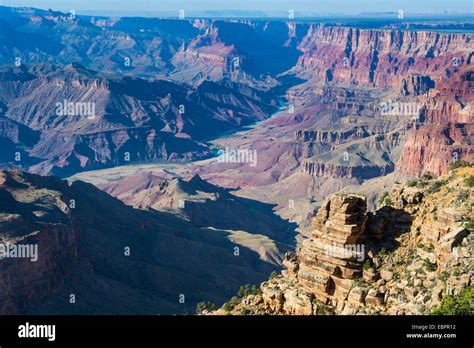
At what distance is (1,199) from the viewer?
3514 inches

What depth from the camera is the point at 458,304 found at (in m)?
25.1

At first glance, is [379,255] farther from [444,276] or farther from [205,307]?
[205,307]

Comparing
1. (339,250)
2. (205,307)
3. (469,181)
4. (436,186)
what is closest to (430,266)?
(339,250)

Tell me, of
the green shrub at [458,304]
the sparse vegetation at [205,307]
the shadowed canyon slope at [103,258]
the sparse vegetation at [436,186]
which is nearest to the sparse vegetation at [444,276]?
the green shrub at [458,304]

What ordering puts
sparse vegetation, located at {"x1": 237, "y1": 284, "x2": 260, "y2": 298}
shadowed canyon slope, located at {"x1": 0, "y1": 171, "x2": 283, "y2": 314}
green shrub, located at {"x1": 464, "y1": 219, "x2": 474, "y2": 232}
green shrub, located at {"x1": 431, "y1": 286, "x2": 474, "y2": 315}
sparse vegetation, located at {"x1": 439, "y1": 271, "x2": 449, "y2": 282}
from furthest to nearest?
1. shadowed canyon slope, located at {"x1": 0, "y1": 171, "x2": 283, "y2": 314}
2. sparse vegetation, located at {"x1": 237, "y1": 284, "x2": 260, "y2": 298}
3. green shrub, located at {"x1": 464, "y1": 219, "x2": 474, "y2": 232}
4. sparse vegetation, located at {"x1": 439, "y1": 271, "x2": 449, "y2": 282}
5. green shrub, located at {"x1": 431, "y1": 286, "x2": 474, "y2": 315}

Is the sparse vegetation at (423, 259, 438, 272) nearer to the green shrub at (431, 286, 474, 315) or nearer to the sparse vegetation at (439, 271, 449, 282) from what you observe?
the sparse vegetation at (439, 271, 449, 282)

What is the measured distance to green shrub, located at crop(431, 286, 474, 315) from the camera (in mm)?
24375

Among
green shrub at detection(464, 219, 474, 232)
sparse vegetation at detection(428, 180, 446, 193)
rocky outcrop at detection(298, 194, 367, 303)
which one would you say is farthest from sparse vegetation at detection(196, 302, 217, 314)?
green shrub at detection(464, 219, 474, 232)

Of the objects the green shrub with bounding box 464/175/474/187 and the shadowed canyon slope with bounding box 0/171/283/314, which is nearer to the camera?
the green shrub with bounding box 464/175/474/187

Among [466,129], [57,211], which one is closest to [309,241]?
[57,211]

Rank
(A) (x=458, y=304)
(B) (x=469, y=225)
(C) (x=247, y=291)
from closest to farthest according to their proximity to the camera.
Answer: (A) (x=458, y=304) → (B) (x=469, y=225) → (C) (x=247, y=291)

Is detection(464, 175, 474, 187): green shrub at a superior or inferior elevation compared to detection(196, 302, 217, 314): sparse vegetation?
superior
